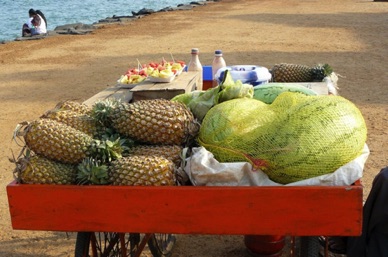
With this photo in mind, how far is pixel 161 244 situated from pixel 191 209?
6.84 feet

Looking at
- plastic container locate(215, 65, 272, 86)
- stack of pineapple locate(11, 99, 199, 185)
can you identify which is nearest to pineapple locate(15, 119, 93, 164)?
stack of pineapple locate(11, 99, 199, 185)

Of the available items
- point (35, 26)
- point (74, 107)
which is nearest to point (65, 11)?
point (35, 26)

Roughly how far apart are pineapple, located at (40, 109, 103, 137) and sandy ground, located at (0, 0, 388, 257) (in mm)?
1945

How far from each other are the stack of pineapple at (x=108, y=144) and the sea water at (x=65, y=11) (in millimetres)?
21810

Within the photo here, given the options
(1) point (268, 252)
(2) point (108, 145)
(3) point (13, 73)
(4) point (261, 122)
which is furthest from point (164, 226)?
(3) point (13, 73)

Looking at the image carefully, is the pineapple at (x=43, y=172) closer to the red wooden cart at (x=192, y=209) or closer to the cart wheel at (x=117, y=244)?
the red wooden cart at (x=192, y=209)

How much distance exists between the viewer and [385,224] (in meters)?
3.02

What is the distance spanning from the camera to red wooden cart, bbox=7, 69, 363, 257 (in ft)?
7.25

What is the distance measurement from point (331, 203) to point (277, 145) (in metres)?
0.36

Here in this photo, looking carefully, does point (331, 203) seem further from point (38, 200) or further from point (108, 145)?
point (38, 200)

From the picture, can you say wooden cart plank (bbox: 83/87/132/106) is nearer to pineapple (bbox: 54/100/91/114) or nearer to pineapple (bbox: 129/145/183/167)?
pineapple (bbox: 54/100/91/114)

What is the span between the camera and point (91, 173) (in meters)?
2.40

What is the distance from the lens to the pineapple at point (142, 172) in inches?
93.0

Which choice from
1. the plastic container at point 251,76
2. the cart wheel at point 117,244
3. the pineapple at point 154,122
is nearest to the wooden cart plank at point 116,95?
the plastic container at point 251,76
